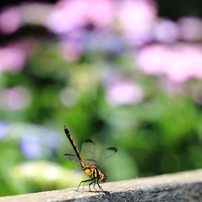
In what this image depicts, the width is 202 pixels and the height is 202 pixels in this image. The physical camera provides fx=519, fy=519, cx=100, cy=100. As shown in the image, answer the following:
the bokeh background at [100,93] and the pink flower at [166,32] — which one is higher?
the pink flower at [166,32]

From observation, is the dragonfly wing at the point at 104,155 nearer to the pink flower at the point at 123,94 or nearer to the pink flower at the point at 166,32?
the pink flower at the point at 123,94

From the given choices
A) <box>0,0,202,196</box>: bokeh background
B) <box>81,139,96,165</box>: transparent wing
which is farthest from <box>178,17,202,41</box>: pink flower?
<box>81,139,96,165</box>: transparent wing

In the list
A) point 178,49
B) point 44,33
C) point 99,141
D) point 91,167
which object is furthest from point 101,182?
point 44,33

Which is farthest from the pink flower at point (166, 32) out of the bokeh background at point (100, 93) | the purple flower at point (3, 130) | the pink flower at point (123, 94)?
the purple flower at point (3, 130)

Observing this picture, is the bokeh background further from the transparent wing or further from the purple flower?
the transparent wing

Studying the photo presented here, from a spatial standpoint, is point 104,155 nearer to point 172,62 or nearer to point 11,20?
point 172,62
